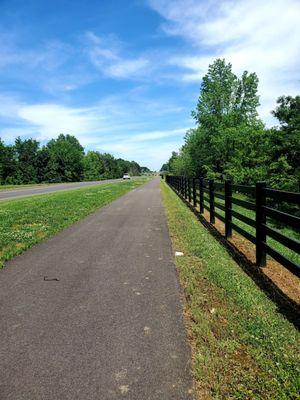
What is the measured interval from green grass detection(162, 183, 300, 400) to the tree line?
21.8 m

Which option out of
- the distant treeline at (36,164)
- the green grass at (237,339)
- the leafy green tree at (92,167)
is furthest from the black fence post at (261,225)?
the leafy green tree at (92,167)

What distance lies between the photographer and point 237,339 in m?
3.78

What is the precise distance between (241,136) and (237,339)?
35.5 metres

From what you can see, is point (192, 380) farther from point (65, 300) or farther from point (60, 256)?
point (60, 256)

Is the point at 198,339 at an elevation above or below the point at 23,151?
below

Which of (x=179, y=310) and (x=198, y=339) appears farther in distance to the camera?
(x=179, y=310)

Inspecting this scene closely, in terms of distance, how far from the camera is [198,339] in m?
3.80

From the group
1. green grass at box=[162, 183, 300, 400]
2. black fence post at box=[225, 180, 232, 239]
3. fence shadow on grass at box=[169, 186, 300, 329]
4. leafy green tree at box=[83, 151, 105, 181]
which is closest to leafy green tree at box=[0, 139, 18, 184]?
leafy green tree at box=[83, 151, 105, 181]

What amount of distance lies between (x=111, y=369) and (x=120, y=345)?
0.44 m

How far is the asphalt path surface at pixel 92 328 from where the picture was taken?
3.03m

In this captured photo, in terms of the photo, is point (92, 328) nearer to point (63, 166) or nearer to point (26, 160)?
point (26, 160)

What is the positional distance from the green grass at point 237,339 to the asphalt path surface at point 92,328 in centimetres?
19

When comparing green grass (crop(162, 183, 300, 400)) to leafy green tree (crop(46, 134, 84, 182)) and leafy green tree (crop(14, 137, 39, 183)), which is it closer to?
leafy green tree (crop(14, 137, 39, 183))

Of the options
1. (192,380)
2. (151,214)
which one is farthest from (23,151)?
(192,380)
